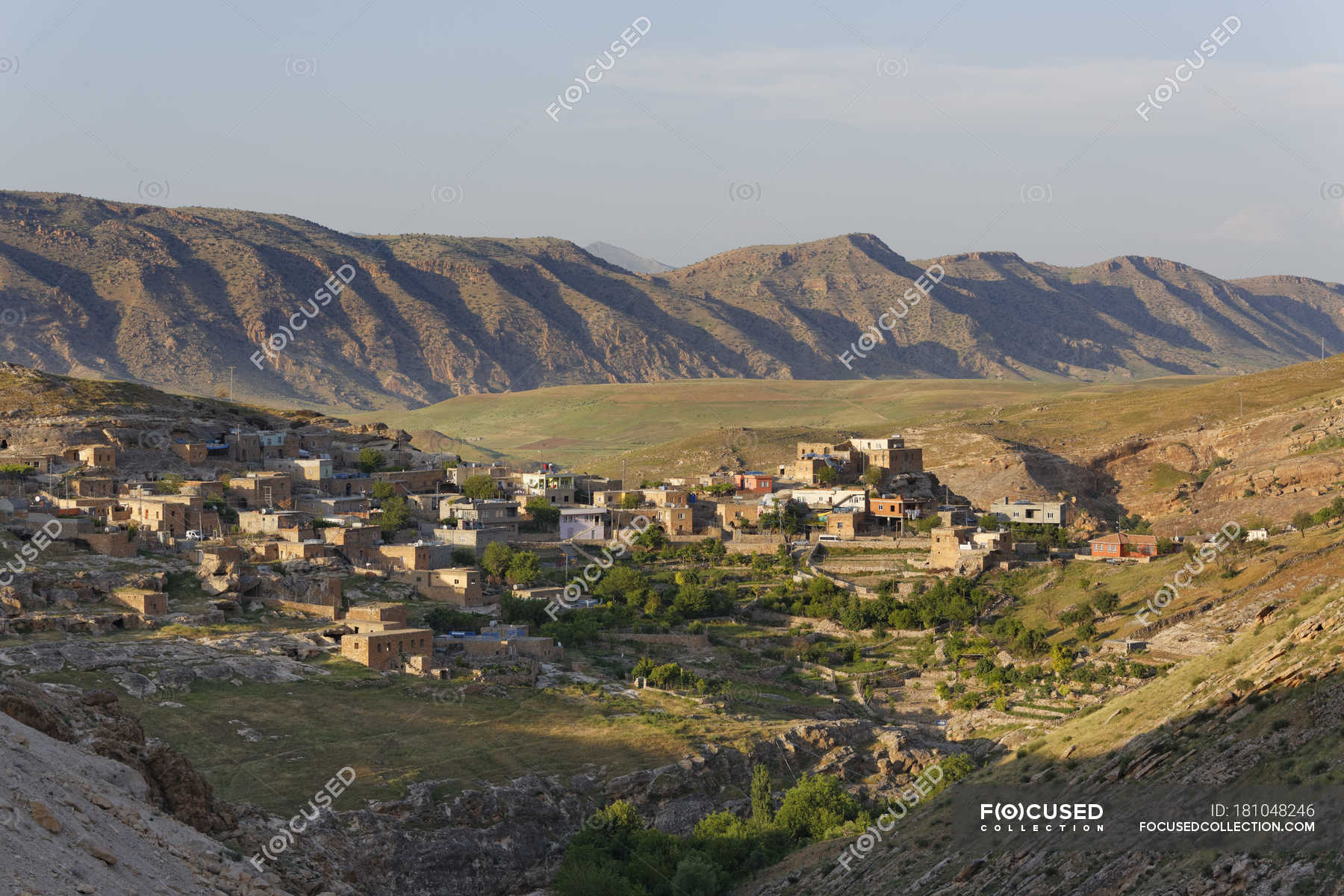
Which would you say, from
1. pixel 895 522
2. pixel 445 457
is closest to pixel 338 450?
pixel 445 457

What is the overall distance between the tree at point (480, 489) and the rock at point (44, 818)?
5880 centimetres

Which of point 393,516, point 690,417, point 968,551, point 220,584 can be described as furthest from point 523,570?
point 690,417

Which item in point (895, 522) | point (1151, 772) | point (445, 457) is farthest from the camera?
point (445, 457)

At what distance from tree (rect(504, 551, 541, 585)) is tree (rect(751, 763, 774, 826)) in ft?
79.2

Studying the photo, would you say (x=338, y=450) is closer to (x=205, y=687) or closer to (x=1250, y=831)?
(x=205, y=687)

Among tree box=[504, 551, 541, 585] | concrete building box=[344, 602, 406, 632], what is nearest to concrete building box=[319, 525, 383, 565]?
tree box=[504, 551, 541, 585]

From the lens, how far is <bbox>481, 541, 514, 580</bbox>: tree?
63844 millimetres

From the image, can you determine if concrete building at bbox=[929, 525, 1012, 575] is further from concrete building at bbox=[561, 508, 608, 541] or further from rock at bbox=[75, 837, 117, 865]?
rock at bbox=[75, 837, 117, 865]

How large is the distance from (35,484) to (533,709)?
3675 centimetres

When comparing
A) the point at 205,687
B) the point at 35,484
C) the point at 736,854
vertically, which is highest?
the point at 35,484

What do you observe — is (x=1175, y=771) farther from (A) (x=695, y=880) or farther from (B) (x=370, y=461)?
(B) (x=370, y=461)

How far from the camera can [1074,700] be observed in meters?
47.7

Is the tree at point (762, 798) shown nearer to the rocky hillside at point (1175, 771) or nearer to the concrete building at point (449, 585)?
the rocky hillside at point (1175, 771)

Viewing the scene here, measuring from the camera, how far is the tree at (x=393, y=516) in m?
68.2
